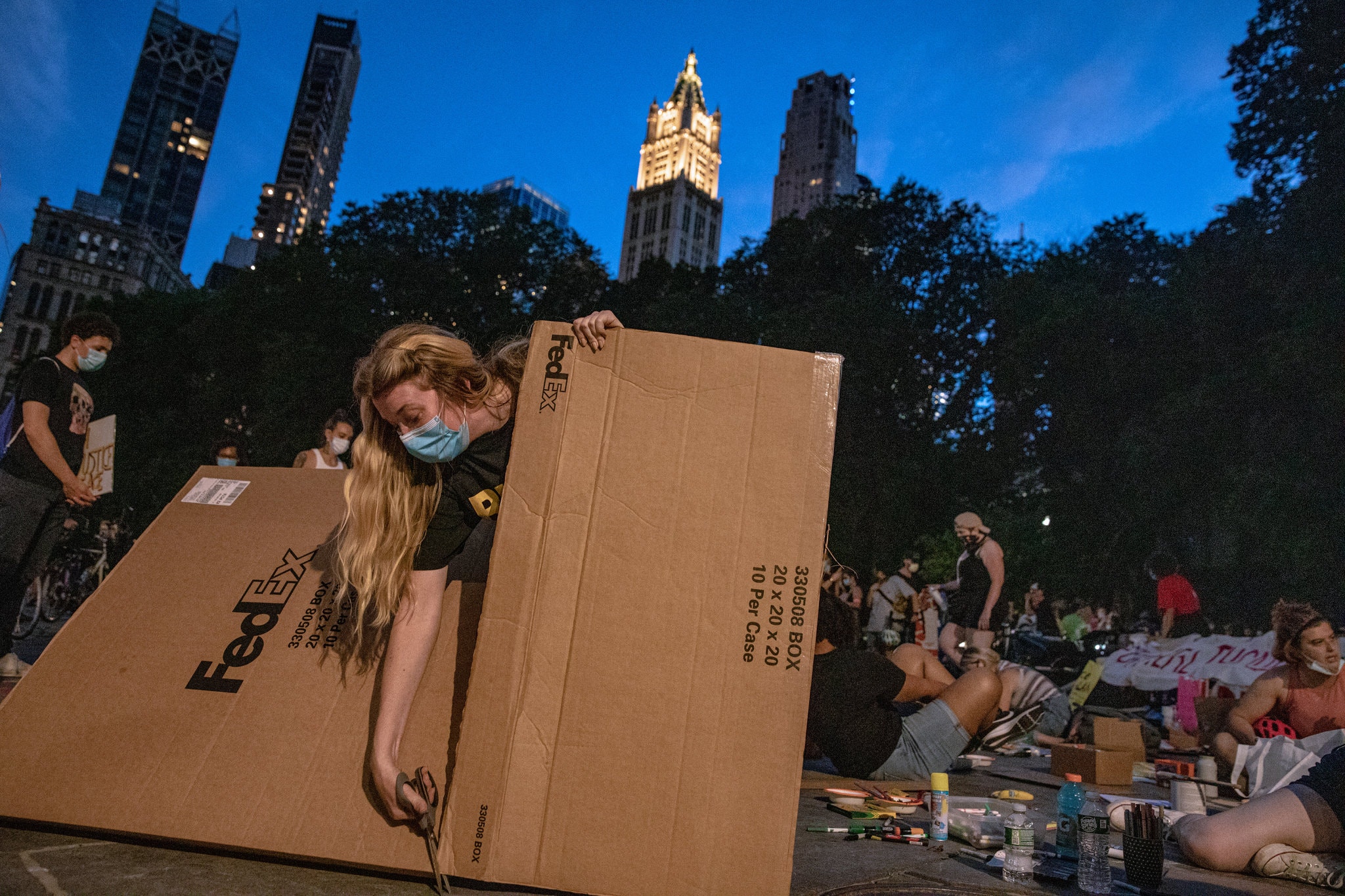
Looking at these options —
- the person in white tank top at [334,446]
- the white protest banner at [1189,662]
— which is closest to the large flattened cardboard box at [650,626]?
the person in white tank top at [334,446]

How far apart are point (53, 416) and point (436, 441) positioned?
10.1ft

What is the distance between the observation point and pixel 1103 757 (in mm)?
4199

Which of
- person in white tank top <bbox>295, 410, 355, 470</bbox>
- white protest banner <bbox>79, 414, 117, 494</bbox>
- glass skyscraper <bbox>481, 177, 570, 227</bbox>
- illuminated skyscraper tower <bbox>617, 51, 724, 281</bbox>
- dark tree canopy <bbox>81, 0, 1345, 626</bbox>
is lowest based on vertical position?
white protest banner <bbox>79, 414, 117, 494</bbox>

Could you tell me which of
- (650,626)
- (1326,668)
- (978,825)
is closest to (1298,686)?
(1326,668)

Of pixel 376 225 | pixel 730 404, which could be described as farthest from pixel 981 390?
pixel 730 404

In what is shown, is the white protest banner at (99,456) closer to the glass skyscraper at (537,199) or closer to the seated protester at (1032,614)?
the seated protester at (1032,614)

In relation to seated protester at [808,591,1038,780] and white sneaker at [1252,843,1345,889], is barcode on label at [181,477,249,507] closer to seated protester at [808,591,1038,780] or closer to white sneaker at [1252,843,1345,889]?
seated protester at [808,591,1038,780]

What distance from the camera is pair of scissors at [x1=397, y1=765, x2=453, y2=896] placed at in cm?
178

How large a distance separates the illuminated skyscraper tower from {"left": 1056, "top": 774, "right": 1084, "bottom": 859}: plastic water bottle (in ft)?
257

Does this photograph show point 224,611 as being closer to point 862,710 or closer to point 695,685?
point 695,685

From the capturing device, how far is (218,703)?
2.15 m

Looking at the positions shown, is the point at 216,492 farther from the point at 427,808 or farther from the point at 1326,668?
the point at 1326,668

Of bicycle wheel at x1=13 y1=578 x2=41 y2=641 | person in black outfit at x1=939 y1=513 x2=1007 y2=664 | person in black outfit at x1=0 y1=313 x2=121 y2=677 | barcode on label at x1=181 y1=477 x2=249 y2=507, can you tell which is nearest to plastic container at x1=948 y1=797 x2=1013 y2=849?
barcode on label at x1=181 y1=477 x2=249 y2=507

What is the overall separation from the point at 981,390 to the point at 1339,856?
64.3 feet
